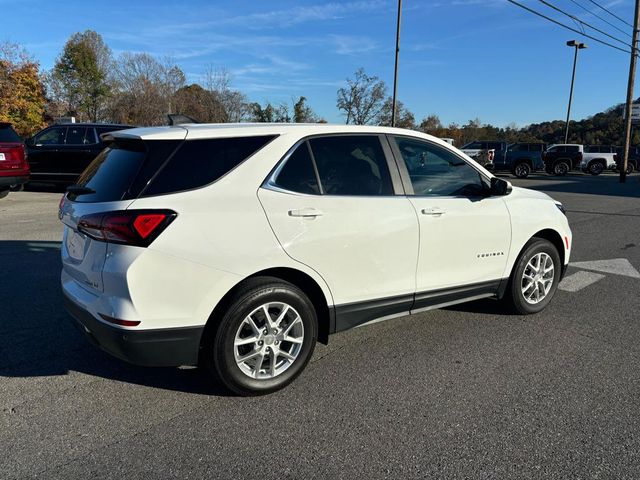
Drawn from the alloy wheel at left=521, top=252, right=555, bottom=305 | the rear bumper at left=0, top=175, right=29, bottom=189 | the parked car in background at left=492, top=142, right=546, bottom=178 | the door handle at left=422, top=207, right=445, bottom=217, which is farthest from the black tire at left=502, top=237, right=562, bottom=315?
the parked car in background at left=492, top=142, right=546, bottom=178

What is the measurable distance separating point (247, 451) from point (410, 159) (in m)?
2.47

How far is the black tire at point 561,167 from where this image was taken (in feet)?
101

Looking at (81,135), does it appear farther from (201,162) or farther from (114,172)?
(201,162)

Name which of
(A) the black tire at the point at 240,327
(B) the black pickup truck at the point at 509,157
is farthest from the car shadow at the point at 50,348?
(B) the black pickup truck at the point at 509,157

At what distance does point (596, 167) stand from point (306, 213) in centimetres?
3637

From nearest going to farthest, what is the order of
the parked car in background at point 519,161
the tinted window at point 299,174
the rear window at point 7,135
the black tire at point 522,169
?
the tinted window at point 299,174 < the rear window at point 7,135 < the parked car in background at point 519,161 < the black tire at point 522,169

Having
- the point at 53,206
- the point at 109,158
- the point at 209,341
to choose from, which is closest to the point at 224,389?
the point at 209,341

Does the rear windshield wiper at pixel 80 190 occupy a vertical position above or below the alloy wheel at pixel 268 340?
above

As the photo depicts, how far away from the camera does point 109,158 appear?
3.28 m

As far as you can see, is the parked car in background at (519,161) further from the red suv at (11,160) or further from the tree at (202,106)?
the red suv at (11,160)

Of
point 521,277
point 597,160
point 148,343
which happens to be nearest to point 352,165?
point 148,343

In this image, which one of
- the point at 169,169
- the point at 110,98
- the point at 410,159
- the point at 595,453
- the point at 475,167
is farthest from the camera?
the point at 110,98

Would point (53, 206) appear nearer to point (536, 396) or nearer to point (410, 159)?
point (410, 159)

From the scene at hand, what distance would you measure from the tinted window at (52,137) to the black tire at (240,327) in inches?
500
